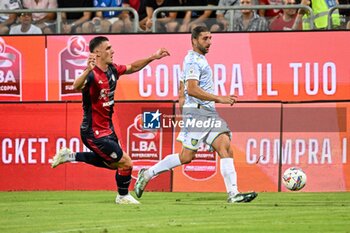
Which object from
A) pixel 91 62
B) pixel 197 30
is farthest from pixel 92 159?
pixel 197 30

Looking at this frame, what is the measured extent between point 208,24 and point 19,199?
5602 mm

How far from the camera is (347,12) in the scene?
23000 mm

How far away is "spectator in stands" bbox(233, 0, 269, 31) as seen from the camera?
23.0 m

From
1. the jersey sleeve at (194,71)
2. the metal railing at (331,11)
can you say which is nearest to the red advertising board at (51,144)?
the metal railing at (331,11)

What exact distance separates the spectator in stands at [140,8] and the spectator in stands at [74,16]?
0.78 metres

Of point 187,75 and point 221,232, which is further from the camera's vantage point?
point 187,75

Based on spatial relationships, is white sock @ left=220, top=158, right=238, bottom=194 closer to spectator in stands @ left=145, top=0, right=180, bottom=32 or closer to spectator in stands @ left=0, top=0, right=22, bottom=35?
spectator in stands @ left=145, top=0, right=180, bottom=32

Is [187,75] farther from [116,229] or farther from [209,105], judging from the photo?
[116,229]

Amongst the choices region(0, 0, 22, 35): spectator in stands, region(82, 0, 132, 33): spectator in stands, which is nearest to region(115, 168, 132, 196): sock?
region(82, 0, 132, 33): spectator in stands

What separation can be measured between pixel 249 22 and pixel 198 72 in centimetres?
552

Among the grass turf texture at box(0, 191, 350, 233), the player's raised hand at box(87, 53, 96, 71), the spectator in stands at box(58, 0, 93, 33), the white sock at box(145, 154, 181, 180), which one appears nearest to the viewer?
the grass turf texture at box(0, 191, 350, 233)

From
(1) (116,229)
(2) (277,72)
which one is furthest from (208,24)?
(1) (116,229)

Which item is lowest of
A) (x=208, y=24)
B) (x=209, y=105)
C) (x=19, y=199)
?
(x=19, y=199)

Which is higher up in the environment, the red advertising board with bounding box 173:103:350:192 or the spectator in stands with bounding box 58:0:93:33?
the spectator in stands with bounding box 58:0:93:33
